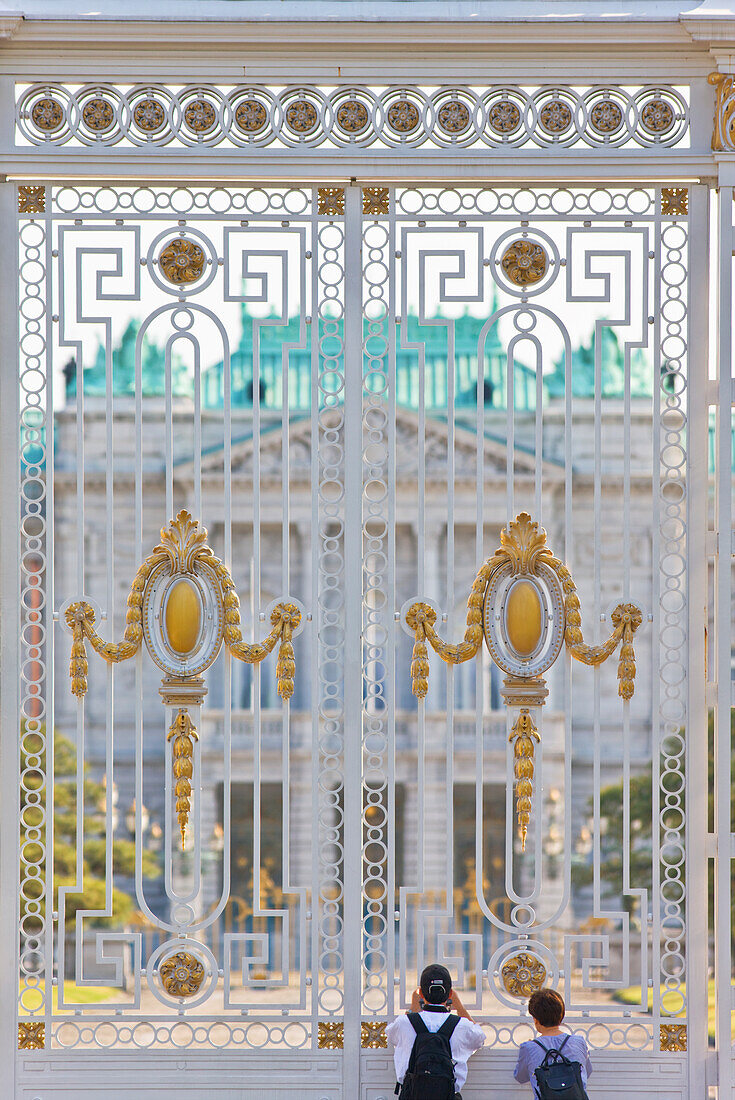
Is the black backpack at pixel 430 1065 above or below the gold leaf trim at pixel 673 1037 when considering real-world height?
above

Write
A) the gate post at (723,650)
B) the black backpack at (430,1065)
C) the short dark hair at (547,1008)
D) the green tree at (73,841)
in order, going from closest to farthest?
the black backpack at (430,1065) < the short dark hair at (547,1008) < the gate post at (723,650) < the green tree at (73,841)

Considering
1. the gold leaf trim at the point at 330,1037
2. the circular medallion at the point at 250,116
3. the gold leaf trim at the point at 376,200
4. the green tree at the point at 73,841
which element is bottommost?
the green tree at the point at 73,841

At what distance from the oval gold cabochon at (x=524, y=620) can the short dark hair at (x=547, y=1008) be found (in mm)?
1008

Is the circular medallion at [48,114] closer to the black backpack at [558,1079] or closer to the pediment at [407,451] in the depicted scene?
the black backpack at [558,1079]

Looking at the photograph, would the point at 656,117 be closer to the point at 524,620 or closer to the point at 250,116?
the point at 250,116

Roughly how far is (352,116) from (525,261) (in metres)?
0.71

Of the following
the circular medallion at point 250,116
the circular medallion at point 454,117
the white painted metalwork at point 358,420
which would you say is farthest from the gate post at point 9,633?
the circular medallion at point 454,117

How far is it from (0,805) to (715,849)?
2.24 m

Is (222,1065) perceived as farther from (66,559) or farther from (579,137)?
(66,559)

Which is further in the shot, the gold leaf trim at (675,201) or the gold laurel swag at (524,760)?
the gold leaf trim at (675,201)

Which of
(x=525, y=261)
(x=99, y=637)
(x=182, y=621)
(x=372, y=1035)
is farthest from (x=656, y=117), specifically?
(x=372, y=1035)

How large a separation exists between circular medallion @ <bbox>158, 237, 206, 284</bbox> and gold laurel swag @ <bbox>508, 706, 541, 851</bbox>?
1.75 metres

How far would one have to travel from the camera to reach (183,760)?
363cm

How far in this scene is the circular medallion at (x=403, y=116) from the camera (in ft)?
12.0
